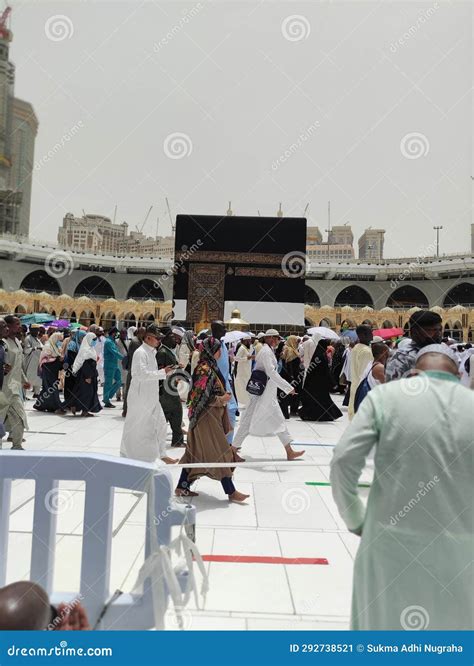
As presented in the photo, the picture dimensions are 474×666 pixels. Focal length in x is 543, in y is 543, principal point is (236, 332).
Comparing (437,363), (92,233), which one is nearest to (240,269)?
(437,363)

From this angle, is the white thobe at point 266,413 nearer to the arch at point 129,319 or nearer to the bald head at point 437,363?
the bald head at point 437,363

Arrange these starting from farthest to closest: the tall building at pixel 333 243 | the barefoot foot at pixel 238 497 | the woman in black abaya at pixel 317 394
Answer: the tall building at pixel 333 243 < the woman in black abaya at pixel 317 394 < the barefoot foot at pixel 238 497

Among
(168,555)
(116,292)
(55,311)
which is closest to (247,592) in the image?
(168,555)

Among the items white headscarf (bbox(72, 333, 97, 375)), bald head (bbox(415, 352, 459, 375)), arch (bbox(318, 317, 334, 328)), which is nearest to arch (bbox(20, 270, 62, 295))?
arch (bbox(318, 317, 334, 328))

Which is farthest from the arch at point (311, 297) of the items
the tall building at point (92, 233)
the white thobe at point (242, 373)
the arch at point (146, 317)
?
the white thobe at point (242, 373)

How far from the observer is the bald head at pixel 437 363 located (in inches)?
62.6

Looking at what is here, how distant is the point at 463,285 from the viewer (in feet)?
133

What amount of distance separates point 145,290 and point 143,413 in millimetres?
40011

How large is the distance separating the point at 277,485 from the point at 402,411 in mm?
3139

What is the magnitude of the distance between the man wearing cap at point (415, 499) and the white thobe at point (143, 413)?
10.5ft

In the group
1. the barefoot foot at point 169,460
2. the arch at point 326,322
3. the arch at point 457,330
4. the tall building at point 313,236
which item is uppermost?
the tall building at point 313,236

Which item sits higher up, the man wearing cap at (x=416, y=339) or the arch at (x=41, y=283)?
the arch at (x=41, y=283)

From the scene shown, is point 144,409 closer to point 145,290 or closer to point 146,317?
point 146,317
